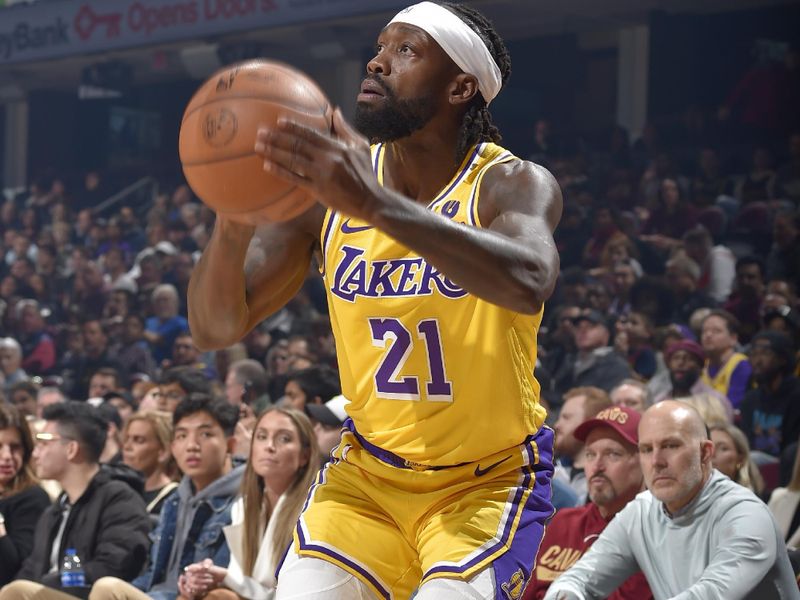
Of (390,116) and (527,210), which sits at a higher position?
(390,116)

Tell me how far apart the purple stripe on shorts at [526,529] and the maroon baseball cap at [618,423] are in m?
2.19

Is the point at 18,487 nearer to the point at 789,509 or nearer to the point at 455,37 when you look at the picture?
the point at 789,509

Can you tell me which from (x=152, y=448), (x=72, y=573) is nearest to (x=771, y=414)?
(x=152, y=448)

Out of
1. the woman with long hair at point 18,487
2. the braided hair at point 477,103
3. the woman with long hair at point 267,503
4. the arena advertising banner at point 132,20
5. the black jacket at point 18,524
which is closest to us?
the braided hair at point 477,103

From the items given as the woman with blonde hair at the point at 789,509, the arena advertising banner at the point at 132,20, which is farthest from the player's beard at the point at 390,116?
the arena advertising banner at the point at 132,20

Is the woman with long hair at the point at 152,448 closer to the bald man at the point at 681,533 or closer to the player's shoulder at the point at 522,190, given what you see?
the bald man at the point at 681,533

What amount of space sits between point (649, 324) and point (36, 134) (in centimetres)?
1318

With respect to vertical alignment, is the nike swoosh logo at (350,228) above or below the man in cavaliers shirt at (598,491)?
above

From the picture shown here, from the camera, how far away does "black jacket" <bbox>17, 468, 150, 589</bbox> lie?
5668 millimetres

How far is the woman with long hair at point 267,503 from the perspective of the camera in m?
5.02

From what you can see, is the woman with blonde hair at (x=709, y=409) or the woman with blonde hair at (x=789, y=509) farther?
the woman with blonde hair at (x=709, y=409)

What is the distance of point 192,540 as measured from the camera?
5.58 meters

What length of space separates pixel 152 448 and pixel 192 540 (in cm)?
124

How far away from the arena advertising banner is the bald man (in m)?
9.28
